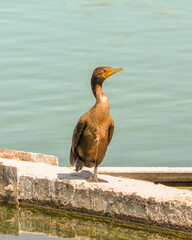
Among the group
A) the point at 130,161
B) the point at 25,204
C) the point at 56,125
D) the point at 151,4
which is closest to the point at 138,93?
the point at 56,125

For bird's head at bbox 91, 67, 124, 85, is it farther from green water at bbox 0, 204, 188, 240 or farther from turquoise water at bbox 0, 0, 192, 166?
turquoise water at bbox 0, 0, 192, 166

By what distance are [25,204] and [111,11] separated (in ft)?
53.0

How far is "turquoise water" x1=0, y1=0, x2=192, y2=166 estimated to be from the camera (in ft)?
41.8

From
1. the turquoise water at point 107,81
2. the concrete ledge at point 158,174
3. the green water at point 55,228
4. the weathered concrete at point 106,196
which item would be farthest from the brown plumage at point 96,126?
the turquoise water at point 107,81

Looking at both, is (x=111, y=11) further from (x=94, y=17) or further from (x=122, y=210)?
(x=122, y=210)

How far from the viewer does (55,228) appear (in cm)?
876

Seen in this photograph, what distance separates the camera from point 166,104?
48.1 ft

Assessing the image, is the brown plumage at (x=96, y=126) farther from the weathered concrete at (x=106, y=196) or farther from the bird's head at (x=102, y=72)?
the weathered concrete at (x=106, y=196)

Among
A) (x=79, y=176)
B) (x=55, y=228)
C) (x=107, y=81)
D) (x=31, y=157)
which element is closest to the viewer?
(x=55, y=228)

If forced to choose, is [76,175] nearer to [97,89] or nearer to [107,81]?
[97,89]

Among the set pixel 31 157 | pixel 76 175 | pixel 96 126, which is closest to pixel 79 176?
pixel 76 175

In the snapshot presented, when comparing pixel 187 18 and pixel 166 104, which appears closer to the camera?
pixel 166 104

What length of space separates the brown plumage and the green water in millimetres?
758

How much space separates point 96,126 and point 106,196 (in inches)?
30.6
